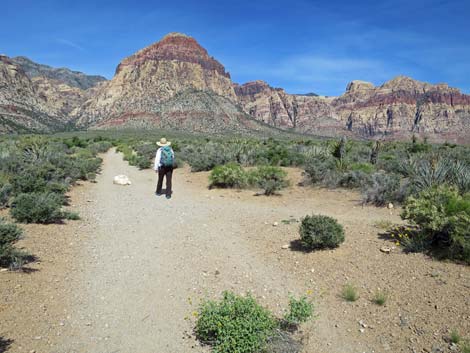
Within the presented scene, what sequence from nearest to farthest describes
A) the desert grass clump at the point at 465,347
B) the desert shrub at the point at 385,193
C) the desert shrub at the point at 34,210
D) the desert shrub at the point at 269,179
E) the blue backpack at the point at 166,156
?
the desert grass clump at the point at 465,347, the desert shrub at the point at 34,210, the desert shrub at the point at 385,193, the blue backpack at the point at 166,156, the desert shrub at the point at 269,179

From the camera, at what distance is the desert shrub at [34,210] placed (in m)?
7.94

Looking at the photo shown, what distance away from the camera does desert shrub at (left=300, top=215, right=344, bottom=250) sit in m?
6.61

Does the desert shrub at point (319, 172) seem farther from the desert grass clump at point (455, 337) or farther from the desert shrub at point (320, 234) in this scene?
the desert grass clump at point (455, 337)

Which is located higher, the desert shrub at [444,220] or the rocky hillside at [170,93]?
the rocky hillside at [170,93]

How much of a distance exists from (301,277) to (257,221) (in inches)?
132

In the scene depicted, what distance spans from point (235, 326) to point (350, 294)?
76.7 inches

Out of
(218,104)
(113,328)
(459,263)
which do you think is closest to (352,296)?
(459,263)

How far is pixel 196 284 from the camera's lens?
18.2 feet

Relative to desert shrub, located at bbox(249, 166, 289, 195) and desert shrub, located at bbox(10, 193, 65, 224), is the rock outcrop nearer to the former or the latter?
Result: desert shrub, located at bbox(249, 166, 289, 195)

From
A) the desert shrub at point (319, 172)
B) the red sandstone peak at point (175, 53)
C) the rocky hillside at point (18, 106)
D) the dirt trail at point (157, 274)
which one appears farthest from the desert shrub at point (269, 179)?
the red sandstone peak at point (175, 53)

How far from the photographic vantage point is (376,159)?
1872 cm

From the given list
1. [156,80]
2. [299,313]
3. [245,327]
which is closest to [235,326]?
[245,327]

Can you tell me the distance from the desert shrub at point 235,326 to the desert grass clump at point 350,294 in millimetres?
1318

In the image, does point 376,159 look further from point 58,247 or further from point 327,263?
point 58,247
